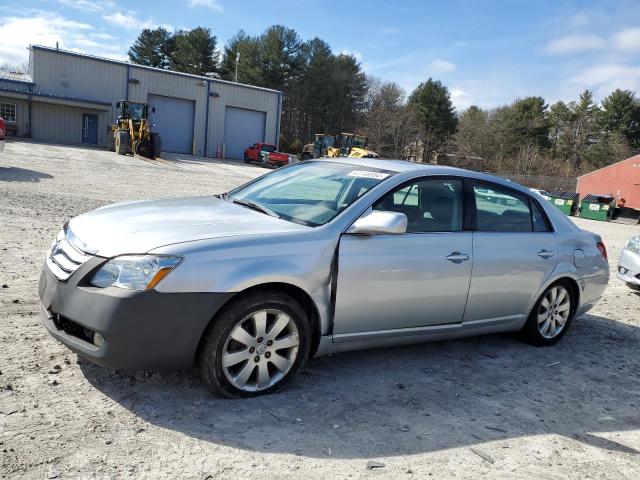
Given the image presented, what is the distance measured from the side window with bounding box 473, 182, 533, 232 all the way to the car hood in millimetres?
1728

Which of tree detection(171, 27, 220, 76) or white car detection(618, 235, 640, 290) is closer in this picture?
white car detection(618, 235, 640, 290)

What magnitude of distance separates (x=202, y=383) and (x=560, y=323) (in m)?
3.57

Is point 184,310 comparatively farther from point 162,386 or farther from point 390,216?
point 390,216

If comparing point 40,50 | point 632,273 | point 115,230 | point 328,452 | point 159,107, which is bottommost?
point 328,452

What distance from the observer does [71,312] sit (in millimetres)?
3182

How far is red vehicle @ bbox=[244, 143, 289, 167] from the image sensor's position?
37500 millimetres

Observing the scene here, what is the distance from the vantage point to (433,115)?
217 feet

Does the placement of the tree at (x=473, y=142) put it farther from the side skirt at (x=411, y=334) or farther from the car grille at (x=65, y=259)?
the car grille at (x=65, y=259)

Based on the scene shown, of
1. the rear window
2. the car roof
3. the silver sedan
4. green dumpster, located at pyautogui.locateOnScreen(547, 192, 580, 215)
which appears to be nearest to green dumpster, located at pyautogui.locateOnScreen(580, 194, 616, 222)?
green dumpster, located at pyautogui.locateOnScreen(547, 192, 580, 215)

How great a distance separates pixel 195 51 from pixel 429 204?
6448cm

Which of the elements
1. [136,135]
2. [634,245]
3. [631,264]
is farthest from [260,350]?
[136,135]

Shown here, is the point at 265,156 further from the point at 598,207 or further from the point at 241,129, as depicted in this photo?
the point at 598,207

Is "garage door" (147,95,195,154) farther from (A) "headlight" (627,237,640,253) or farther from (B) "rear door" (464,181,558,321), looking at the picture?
(B) "rear door" (464,181,558,321)

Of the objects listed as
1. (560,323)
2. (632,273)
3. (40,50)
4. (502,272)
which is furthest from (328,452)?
(40,50)
